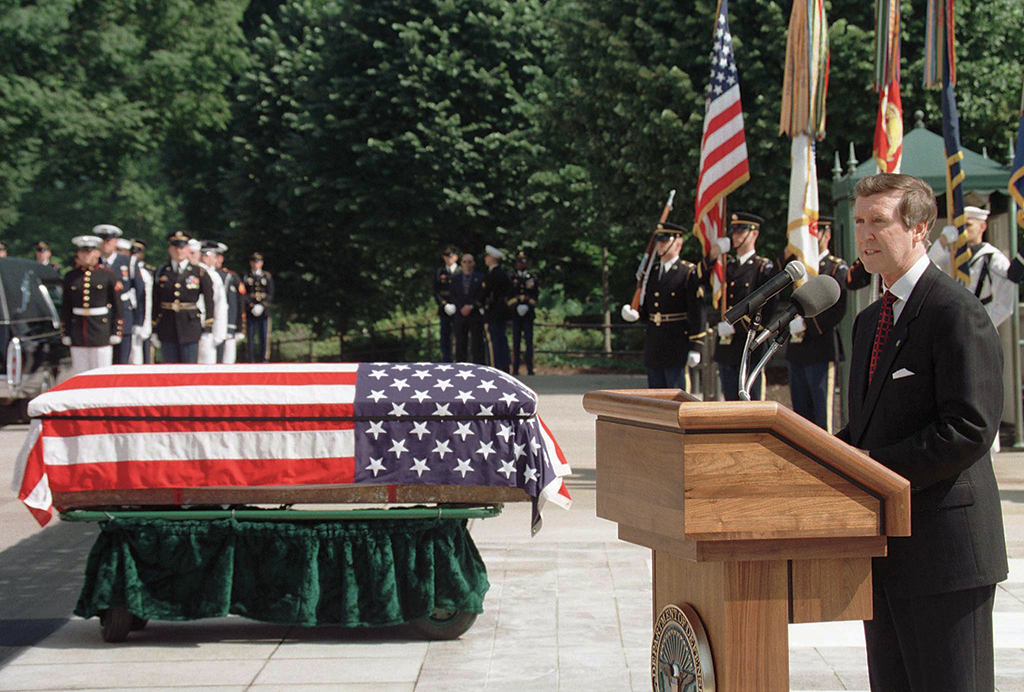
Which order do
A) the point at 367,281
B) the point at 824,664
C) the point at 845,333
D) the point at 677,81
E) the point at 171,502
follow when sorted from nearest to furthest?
the point at 824,664 → the point at 171,502 → the point at 845,333 → the point at 677,81 → the point at 367,281

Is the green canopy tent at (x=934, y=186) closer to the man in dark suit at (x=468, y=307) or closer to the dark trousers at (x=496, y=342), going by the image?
the dark trousers at (x=496, y=342)

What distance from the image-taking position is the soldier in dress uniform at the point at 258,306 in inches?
992

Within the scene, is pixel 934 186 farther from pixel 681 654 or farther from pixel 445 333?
pixel 445 333

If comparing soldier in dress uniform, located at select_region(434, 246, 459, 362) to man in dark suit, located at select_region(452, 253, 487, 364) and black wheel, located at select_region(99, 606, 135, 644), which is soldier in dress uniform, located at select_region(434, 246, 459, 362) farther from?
black wheel, located at select_region(99, 606, 135, 644)

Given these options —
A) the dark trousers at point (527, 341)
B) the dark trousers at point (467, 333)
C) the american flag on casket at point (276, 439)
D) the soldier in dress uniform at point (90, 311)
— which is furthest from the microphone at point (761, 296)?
the dark trousers at point (527, 341)

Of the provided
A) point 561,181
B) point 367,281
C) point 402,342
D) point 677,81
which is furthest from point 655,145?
point 367,281

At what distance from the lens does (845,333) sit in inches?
545

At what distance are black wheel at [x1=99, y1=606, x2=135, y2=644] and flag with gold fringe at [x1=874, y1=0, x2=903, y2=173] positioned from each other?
8158 mm

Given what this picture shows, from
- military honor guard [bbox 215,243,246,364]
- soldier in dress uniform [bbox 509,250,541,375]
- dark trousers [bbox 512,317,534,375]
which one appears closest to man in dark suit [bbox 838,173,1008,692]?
military honor guard [bbox 215,243,246,364]

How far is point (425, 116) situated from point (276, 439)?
2389 cm

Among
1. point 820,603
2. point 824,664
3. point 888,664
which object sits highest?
point 820,603

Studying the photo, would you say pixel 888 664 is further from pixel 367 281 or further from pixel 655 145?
pixel 367 281

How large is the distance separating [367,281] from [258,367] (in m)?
27.1

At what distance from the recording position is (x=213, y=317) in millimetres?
16531
